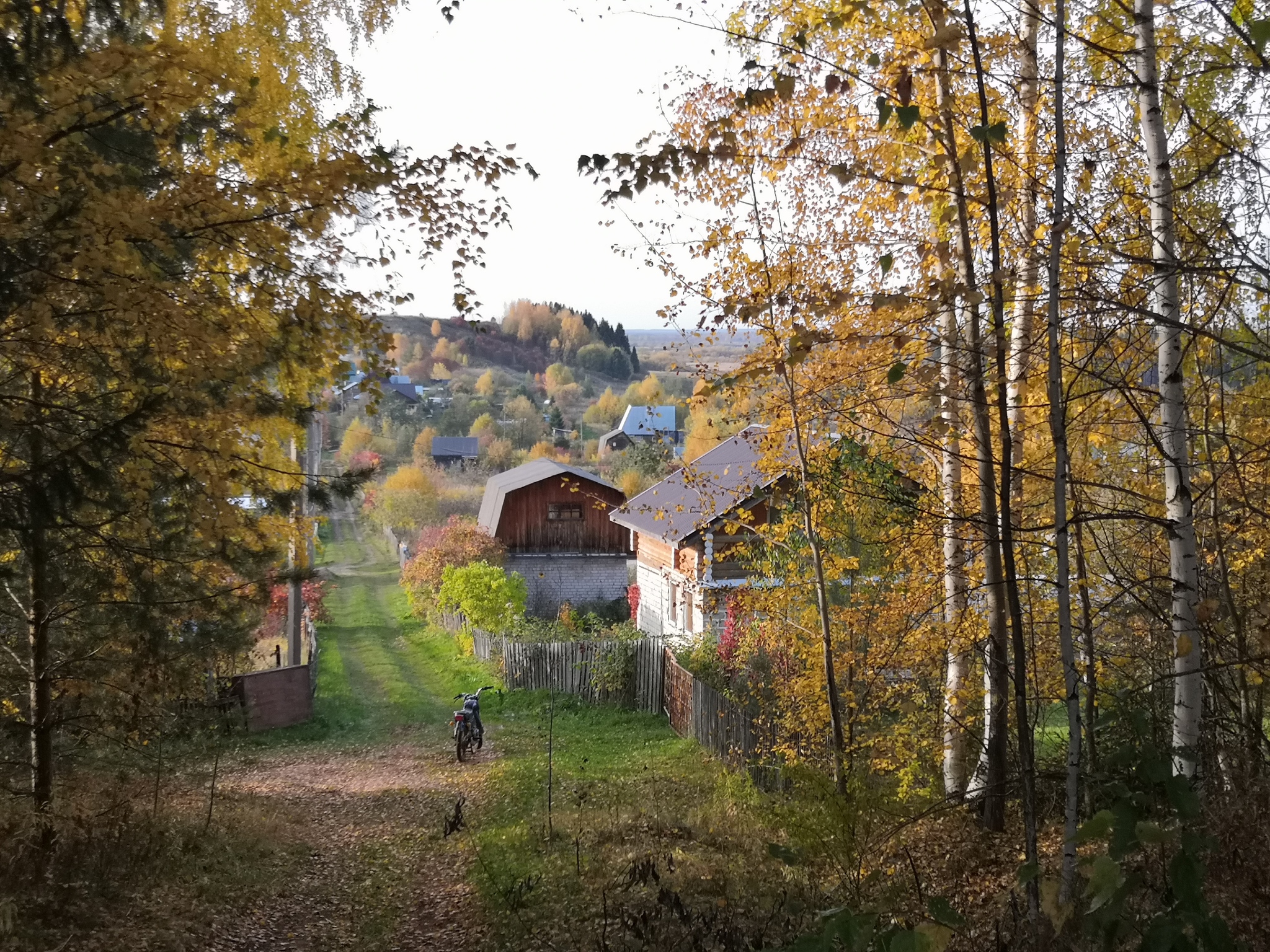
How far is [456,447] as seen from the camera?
57031mm

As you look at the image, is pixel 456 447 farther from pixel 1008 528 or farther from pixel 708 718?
pixel 1008 528

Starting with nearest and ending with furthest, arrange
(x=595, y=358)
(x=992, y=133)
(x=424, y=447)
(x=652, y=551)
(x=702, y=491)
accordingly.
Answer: (x=992, y=133) < (x=702, y=491) < (x=652, y=551) < (x=424, y=447) < (x=595, y=358)

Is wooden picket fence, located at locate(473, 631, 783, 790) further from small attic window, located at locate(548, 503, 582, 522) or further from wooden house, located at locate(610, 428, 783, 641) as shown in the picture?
small attic window, located at locate(548, 503, 582, 522)

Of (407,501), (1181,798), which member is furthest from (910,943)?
(407,501)

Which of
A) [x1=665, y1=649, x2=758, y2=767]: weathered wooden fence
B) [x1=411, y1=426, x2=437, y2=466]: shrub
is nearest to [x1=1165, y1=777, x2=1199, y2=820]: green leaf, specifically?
[x1=665, y1=649, x2=758, y2=767]: weathered wooden fence

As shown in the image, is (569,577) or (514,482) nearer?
(569,577)

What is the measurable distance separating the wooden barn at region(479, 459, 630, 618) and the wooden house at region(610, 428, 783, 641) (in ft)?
17.3

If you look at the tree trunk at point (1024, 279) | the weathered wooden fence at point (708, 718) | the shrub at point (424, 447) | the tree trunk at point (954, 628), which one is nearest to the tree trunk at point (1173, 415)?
the tree trunk at point (1024, 279)

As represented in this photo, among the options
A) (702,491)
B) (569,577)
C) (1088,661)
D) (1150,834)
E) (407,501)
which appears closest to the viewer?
(1150,834)

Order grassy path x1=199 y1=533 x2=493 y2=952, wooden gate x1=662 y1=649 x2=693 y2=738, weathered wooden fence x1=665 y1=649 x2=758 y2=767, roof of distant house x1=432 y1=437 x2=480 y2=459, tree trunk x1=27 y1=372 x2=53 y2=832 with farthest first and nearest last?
1. roof of distant house x1=432 y1=437 x2=480 y2=459
2. wooden gate x1=662 y1=649 x2=693 y2=738
3. weathered wooden fence x1=665 y1=649 x2=758 y2=767
4. grassy path x1=199 y1=533 x2=493 y2=952
5. tree trunk x1=27 y1=372 x2=53 y2=832

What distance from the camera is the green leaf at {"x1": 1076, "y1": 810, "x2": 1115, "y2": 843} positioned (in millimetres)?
2320

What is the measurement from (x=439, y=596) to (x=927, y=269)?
21.4 meters

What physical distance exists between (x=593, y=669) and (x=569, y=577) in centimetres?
1126

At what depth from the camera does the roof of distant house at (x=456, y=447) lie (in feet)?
185
